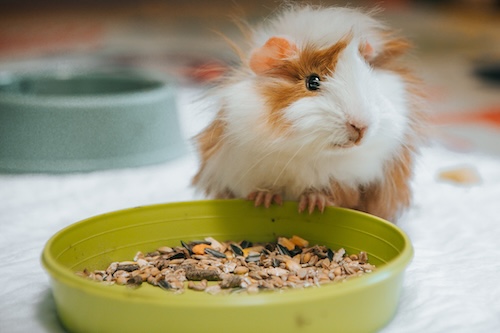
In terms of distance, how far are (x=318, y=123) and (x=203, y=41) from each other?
387 centimetres

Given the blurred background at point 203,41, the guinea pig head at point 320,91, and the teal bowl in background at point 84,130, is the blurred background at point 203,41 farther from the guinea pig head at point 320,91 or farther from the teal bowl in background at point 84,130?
the teal bowl in background at point 84,130

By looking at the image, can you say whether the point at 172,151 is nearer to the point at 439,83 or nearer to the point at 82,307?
the point at 82,307

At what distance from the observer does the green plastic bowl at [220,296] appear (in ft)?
2.80

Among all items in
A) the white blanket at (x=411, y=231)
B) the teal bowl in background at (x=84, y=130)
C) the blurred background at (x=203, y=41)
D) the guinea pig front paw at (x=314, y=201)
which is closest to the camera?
the white blanket at (x=411, y=231)

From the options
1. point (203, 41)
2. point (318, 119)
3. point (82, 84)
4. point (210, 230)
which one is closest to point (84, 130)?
point (82, 84)

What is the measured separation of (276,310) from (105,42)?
407 cm

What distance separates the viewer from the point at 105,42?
15.2ft

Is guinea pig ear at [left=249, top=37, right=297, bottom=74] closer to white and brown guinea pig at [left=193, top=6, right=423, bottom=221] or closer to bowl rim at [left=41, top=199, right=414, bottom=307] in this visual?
white and brown guinea pig at [left=193, top=6, right=423, bottom=221]

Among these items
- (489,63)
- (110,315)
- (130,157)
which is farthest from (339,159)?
Result: (489,63)

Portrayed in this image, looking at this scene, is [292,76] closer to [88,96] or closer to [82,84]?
[88,96]

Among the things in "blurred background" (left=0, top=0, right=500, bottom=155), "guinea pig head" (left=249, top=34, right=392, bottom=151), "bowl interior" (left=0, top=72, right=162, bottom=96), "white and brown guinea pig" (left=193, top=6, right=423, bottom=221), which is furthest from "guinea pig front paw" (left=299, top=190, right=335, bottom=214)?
"bowl interior" (left=0, top=72, right=162, bottom=96)

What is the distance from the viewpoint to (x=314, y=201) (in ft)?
4.07

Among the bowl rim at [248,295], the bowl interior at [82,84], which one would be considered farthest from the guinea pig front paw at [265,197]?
the bowl interior at [82,84]

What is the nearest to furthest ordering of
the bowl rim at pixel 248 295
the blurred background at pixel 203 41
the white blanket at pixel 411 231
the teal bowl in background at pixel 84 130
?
→ the bowl rim at pixel 248 295 → the white blanket at pixel 411 231 → the teal bowl in background at pixel 84 130 → the blurred background at pixel 203 41
